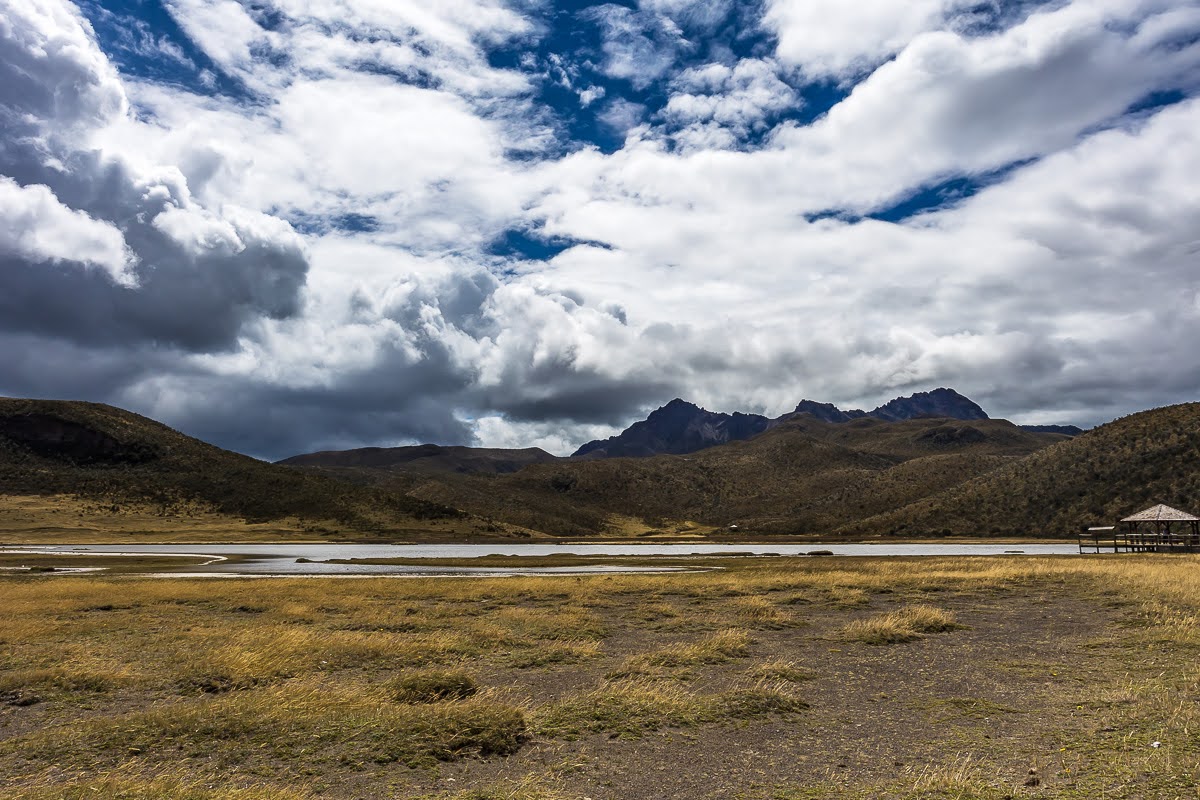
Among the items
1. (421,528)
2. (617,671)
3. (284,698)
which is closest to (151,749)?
(284,698)

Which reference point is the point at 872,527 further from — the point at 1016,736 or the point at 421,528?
the point at 1016,736

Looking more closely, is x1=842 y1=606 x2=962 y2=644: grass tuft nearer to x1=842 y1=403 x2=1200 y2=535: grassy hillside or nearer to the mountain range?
x1=842 y1=403 x2=1200 y2=535: grassy hillside

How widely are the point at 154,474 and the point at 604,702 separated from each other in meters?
162

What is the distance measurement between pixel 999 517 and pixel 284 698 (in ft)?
387

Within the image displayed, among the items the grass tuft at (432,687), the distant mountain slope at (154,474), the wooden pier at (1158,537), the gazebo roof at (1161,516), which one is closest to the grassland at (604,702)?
the grass tuft at (432,687)

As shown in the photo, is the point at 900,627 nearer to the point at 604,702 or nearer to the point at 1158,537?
the point at 604,702

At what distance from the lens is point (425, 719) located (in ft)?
40.0

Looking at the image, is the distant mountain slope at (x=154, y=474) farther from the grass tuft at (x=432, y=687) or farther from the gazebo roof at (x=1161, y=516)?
the grass tuft at (x=432, y=687)

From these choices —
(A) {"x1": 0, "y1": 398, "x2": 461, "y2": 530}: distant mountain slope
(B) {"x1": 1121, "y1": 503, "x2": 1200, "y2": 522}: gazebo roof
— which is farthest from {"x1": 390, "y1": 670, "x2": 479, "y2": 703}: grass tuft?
(A) {"x1": 0, "y1": 398, "x2": 461, "y2": 530}: distant mountain slope

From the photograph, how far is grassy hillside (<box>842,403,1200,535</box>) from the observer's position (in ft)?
301

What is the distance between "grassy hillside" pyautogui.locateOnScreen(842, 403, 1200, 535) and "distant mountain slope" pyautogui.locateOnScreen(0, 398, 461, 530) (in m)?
98.8

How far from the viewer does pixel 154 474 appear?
5748 inches

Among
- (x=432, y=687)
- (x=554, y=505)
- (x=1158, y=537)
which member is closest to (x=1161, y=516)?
(x=1158, y=537)

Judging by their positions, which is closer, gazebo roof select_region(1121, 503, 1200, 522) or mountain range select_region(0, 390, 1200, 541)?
gazebo roof select_region(1121, 503, 1200, 522)
